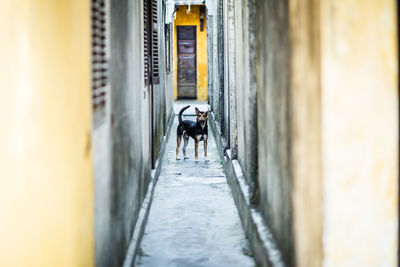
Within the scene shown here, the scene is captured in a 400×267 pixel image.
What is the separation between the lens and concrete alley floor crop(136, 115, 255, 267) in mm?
6602

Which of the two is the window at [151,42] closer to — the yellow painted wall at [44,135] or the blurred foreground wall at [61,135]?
the blurred foreground wall at [61,135]

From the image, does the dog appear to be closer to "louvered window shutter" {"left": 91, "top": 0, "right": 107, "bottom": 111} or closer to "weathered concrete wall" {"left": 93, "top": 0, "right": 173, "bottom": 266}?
"weathered concrete wall" {"left": 93, "top": 0, "right": 173, "bottom": 266}

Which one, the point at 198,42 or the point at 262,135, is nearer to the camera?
the point at 262,135

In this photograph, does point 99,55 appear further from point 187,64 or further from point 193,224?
point 187,64

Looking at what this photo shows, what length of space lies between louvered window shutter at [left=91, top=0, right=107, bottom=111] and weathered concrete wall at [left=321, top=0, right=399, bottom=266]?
65.3 inches

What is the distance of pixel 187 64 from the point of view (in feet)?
91.1

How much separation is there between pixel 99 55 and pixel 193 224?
12.6 ft

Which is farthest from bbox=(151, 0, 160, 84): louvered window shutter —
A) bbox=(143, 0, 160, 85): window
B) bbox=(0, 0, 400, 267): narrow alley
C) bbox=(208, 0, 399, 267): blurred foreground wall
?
bbox=(208, 0, 399, 267): blurred foreground wall

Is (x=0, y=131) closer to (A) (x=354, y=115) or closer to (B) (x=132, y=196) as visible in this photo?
(A) (x=354, y=115)

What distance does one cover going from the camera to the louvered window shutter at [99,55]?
4395mm

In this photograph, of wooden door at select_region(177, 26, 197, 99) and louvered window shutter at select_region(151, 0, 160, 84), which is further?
wooden door at select_region(177, 26, 197, 99)

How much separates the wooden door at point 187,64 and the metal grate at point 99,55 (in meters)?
22.9

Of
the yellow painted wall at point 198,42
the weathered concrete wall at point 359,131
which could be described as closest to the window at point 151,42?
the weathered concrete wall at point 359,131

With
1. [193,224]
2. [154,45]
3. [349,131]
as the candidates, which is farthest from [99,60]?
[154,45]
